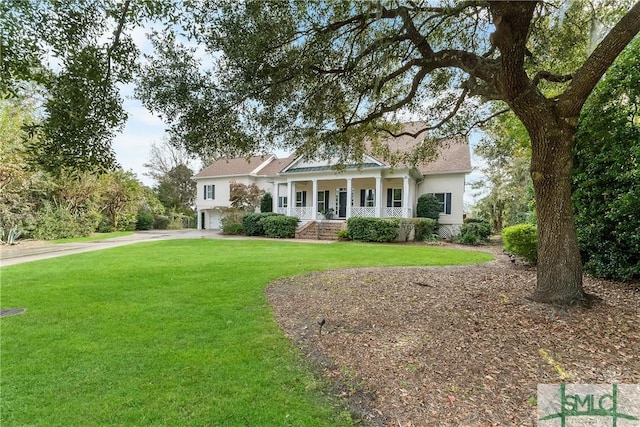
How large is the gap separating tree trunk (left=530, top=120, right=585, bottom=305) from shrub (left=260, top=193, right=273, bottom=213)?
21.8 metres

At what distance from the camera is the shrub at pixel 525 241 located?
28.5ft

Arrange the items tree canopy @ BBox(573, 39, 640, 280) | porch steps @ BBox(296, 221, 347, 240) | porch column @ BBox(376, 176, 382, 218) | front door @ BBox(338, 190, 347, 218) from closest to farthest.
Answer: tree canopy @ BBox(573, 39, 640, 280), porch column @ BBox(376, 176, 382, 218), porch steps @ BBox(296, 221, 347, 240), front door @ BBox(338, 190, 347, 218)

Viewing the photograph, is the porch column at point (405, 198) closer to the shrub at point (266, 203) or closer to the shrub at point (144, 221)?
the shrub at point (266, 203)

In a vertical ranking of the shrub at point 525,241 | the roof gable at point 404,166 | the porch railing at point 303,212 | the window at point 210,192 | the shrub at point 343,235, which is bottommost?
the shrub at point 343,235

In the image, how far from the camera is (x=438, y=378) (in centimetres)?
330

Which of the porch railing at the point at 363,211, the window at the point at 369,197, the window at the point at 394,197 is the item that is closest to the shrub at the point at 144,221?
the porch railing at the point at 363,211

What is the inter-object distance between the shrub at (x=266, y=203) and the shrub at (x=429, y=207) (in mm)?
10893

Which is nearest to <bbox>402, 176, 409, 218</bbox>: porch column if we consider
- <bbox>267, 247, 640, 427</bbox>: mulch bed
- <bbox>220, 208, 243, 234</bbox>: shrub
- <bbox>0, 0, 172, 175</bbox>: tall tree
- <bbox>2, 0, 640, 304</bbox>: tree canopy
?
<bbox>220, 208, 243, 234</bbox>: shrub

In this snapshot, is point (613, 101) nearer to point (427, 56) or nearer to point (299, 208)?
point (427, 56)

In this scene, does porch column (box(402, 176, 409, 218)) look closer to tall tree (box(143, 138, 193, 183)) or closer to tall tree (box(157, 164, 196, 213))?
tall tree (box(157, 164, 196, 213))

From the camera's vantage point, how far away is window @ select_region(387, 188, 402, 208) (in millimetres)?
21719

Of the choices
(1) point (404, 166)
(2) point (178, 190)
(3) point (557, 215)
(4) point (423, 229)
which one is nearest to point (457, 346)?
(3) point (557, 215)

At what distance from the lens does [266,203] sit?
25641 mm

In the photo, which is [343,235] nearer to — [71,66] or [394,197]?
[394,197]
